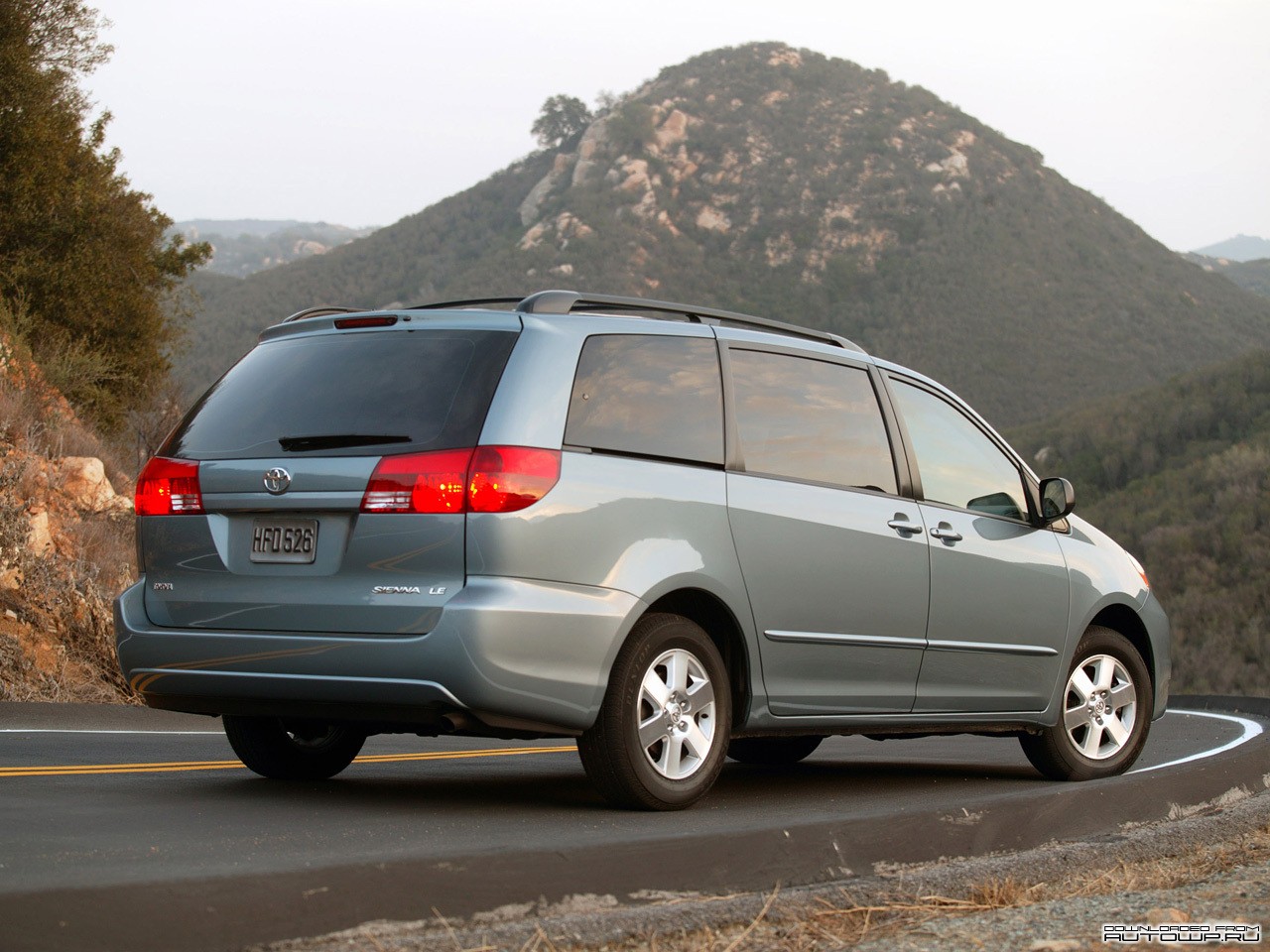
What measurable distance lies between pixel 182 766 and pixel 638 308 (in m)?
3.28

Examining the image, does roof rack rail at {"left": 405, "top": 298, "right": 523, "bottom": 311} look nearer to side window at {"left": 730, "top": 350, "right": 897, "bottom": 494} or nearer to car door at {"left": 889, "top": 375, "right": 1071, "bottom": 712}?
side window at {"left": 730, "top": 350, "right": 897, "bottom": 494}

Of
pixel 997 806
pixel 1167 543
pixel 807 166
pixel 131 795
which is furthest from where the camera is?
pixel 807 166

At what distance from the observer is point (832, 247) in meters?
94.1

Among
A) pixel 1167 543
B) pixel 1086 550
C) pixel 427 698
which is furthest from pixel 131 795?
pixel 1167 543

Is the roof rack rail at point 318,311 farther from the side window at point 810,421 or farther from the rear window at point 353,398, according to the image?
the side window at point 810,421

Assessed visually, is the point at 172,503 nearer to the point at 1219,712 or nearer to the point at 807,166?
the point at 1219,712

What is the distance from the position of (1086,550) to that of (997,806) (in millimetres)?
2589

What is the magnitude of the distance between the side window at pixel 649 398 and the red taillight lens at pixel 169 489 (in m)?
1.49

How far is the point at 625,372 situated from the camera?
6152 millimetres

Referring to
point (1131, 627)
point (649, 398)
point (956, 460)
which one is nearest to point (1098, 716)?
point (1131, 627)

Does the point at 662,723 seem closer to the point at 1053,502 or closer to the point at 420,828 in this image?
the point at 420,828

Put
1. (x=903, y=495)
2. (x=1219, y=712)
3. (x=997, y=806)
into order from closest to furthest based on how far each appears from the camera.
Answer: (x=997, y=806) < (x=903, y=495) < (x=1219, y=712)

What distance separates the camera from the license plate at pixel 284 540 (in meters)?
5.68

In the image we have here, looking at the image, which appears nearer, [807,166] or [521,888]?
[521,888]
